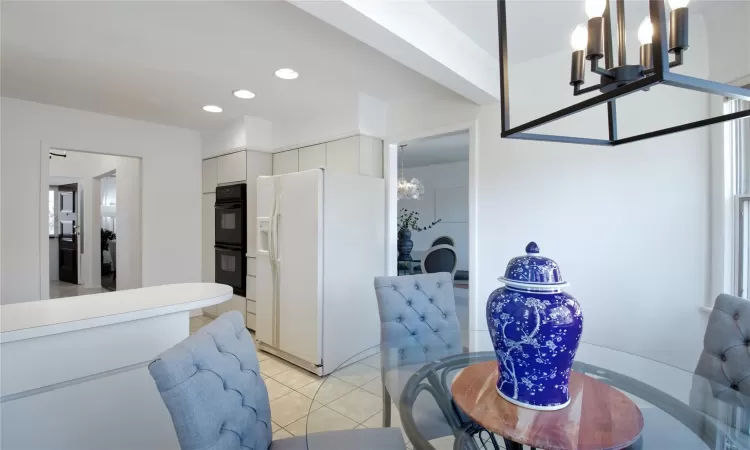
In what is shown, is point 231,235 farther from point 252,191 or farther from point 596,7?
point 596,7

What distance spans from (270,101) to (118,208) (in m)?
4.03

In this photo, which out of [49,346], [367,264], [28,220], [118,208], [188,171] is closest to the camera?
[49,346]

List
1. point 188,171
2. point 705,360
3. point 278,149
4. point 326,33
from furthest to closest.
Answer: point 188,171
point 278,149
point 326,33
point 705,360

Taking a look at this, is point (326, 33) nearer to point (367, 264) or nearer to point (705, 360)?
point (367, 264)

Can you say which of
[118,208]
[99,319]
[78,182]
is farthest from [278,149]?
[78,182]

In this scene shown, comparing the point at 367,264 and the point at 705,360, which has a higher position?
the point at 367,264

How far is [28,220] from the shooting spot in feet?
10.8

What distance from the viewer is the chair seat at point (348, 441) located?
122 centimetres

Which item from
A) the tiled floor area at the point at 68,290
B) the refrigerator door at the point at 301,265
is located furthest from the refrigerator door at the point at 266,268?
the tiled floor area at the point at 68,290

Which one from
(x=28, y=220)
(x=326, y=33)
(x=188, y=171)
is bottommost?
(x=28, y=220)

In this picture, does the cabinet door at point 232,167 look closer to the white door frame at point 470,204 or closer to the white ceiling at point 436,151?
the white door frame at point 470,204

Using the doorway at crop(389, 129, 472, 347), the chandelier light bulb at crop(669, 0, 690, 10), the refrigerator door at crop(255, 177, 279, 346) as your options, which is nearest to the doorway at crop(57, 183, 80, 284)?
the refrigerator door at crop(255, 177, 279, 346)

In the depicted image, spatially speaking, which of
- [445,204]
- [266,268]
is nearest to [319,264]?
Answer: [266,268]

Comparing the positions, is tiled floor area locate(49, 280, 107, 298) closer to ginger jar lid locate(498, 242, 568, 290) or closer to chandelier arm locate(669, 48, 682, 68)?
ginger jar lid locate(498, 242, 568, 290)
